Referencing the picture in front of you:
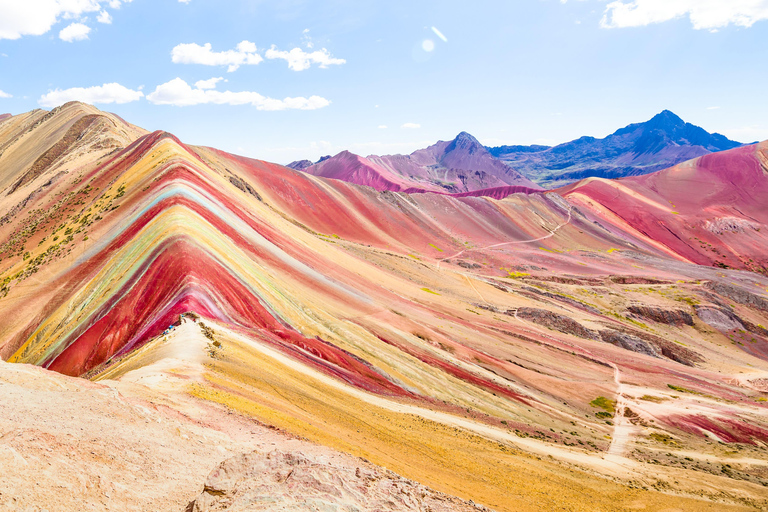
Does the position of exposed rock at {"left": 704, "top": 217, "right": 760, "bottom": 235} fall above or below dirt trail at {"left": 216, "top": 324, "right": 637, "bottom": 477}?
above

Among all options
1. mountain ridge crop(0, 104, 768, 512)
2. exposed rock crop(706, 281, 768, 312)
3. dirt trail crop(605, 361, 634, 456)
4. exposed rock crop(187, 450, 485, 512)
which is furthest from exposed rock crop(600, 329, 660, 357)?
exposed rock crop(187, 450, 485, 512)

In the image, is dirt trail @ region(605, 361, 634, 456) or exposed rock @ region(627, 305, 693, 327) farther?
exposed rock @ region(627, 305, 693, 327)

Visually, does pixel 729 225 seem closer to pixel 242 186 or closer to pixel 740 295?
pixel 740 295

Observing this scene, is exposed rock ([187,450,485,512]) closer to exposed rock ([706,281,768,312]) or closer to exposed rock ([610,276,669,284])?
exposed rock ([610,276,669,284])

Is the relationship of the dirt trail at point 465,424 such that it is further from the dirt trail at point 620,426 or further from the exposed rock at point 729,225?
the exposed rock at point 729,225

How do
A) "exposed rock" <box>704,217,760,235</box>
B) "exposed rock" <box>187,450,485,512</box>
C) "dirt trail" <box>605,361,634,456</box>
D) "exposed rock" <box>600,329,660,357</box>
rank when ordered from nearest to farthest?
"exposed rock" <box>187,450,485,512</box> < "dirt trail" <box>605,361,634,456</box> < "exposed rock" <box>600,329,660,357</box> < "exposed rock" <box>704,217,760,235</box>

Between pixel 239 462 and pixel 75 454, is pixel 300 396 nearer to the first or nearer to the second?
pixel 239 462
